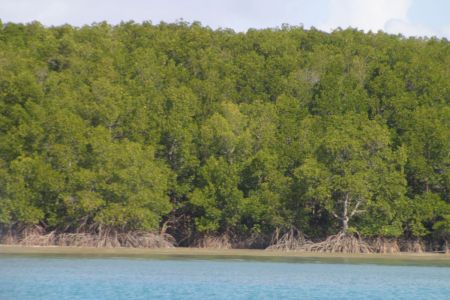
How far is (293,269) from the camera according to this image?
39656 millimetres

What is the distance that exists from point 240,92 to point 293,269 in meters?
27.1

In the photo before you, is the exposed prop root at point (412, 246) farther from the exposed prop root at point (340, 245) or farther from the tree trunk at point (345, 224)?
the tree trunk at point (345, 224)

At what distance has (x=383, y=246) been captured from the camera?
52062 millimetres

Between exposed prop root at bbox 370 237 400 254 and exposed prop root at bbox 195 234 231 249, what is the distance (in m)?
7.54

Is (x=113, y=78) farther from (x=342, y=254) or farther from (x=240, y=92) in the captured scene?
(x=342, y=254)

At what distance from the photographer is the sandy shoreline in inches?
1767

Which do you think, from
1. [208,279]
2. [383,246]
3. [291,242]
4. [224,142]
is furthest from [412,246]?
[208,279]

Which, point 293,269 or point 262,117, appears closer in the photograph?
point 293,269

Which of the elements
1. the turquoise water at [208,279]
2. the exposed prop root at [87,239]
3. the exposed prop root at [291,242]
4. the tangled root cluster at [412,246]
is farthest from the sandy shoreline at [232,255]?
the turquoise water at [208,279]

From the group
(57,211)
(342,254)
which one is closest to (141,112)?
(57,211)

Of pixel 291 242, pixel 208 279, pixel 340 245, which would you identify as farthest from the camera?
pixel 291 242

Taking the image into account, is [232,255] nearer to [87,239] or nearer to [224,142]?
[87,239]

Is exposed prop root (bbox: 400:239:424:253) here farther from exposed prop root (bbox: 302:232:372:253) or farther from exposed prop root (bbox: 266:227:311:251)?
exposed prop root (bbox: 266:227:311:251)

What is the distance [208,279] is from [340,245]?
17463 mm
